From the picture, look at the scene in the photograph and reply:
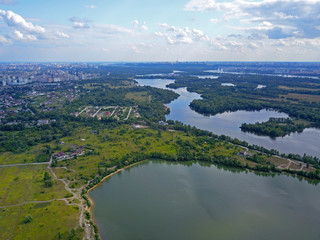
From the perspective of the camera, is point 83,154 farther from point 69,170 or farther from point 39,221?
point 39,221

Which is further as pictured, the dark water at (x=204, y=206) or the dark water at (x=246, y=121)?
the dark water at (x=246, y=121)

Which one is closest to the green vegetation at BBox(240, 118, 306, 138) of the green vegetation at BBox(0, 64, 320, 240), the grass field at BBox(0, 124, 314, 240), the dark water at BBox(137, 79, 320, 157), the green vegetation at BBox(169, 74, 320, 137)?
the green vegetation at BBox(169, 74, 320, 137)

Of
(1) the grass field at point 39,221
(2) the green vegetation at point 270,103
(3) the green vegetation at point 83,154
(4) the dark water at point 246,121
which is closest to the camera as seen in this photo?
(1) the grass field at point 39,221

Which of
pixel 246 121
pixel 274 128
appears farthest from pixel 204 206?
pixel 246 121

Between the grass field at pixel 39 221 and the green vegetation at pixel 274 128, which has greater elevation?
the green vegetation at pixel 274 128

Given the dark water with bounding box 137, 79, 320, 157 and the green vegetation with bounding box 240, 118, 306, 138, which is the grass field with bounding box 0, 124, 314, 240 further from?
the green vegetation with bounding box 240, 118, 306, 138

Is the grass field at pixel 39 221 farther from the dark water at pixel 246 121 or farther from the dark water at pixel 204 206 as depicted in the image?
the dark water at pixel 246 121

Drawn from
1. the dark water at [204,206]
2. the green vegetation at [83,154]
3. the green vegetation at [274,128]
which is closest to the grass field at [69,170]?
the green vegetation at [83,154]
